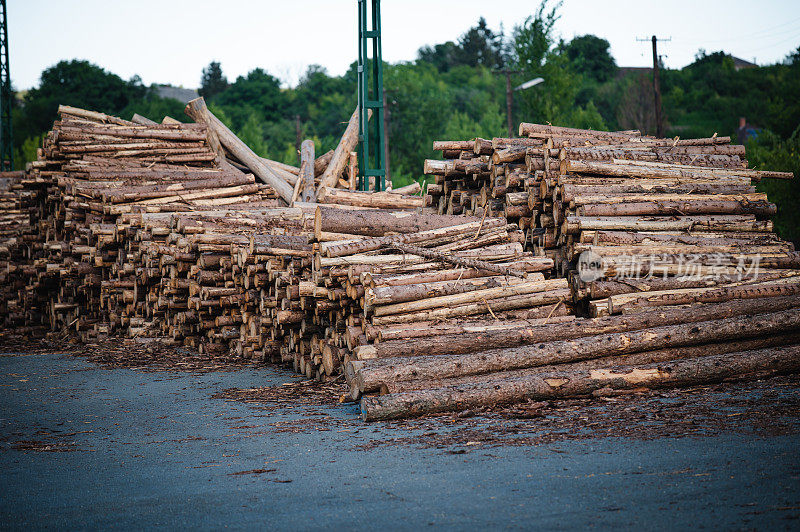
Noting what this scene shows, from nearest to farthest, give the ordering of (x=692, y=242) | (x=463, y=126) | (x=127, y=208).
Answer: (x=692, y=242) → (x=127, y=208) → (x=463, y=126)

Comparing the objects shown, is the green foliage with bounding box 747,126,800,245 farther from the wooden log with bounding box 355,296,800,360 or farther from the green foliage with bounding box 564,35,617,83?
the green foliage with bounding box 564,35,617,83

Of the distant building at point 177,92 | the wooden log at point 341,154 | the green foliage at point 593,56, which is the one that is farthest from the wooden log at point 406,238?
the distant building at point 177,92

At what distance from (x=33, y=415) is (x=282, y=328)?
365cm

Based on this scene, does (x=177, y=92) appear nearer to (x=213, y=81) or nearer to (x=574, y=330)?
(x=213, y=81)

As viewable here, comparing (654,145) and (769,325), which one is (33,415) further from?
(654,145)

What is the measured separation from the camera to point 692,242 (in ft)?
34.9

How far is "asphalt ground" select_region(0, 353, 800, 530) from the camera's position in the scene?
459 cm

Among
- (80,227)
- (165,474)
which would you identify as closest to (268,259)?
(165,474)

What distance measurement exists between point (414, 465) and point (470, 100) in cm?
6078

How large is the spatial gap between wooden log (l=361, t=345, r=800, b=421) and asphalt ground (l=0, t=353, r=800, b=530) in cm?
16

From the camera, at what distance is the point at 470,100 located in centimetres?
6431

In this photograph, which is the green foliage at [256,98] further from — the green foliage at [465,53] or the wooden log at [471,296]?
the wooden log at [471,296]

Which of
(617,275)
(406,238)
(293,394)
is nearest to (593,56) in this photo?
(617,275)

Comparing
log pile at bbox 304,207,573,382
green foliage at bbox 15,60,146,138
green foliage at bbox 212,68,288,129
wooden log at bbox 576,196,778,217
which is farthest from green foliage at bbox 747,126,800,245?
green foliage at bbox 15,60,146,138
